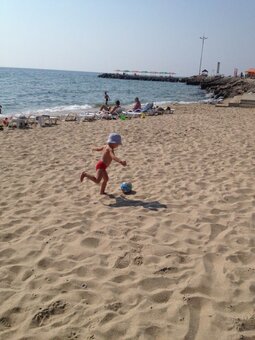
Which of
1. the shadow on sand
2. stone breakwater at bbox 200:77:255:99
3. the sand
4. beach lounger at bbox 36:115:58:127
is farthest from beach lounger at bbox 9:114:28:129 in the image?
stone breakwater at bbox 200:77:255:99

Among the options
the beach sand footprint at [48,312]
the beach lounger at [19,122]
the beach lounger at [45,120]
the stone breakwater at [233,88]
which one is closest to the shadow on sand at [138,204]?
the beach sand footprint at [48,312]

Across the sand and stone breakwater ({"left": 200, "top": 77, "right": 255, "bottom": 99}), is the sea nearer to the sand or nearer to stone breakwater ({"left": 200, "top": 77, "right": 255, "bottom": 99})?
stone breakwater ({"left": 200, "top": 77, "right": 255, "bottom": 99})

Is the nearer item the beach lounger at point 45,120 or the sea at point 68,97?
the beach lounger at point 45,120

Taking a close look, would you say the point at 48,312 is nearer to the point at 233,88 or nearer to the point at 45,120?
the point at 45,120

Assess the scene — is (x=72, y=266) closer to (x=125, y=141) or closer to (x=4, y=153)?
(x=4, y=153)

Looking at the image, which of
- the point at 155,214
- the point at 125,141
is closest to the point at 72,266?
the point at 155,214

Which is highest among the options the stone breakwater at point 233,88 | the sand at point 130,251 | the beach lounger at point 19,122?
the stone breakwater at point 233,88

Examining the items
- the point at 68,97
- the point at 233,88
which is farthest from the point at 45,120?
the point at 233,88

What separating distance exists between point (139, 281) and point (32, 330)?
3.17 ft

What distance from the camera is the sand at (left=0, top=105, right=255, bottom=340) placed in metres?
2.45

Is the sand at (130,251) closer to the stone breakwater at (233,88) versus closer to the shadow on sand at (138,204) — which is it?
the shadow on sand at (138,204)

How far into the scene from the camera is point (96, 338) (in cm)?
229

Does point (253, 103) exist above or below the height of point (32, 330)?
above

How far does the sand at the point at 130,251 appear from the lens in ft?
8.04
